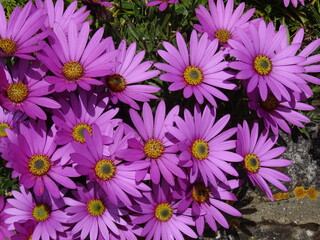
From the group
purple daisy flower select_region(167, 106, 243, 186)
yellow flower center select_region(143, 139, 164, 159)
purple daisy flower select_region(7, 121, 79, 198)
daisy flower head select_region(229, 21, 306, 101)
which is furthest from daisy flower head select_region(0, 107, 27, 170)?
daisy flower head select_region(229, 21, 306, 101)

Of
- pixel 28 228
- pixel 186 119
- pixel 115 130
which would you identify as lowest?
pixel 28 228

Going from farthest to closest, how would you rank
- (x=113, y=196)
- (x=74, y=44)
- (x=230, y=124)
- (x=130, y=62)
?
1. (x=230, y=124)
2. (x=130, y=62)
3. (x=74, y=44)
4. (x=113, y=196)

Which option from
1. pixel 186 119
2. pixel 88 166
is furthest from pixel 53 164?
pixel 186 119

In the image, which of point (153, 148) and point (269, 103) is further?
point (269, 103)

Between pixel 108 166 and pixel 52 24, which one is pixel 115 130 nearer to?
pixel 108 166

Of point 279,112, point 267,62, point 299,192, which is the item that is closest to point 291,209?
point 299,192

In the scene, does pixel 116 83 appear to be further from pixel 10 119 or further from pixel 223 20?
pixel 223 20

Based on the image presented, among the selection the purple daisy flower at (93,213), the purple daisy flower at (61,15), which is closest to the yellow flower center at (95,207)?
the purple daisy flower at (93,213)
